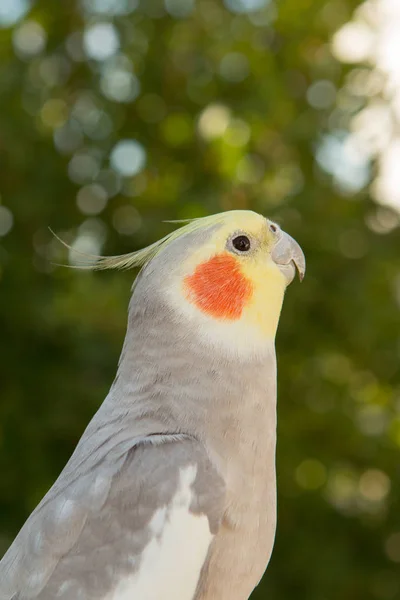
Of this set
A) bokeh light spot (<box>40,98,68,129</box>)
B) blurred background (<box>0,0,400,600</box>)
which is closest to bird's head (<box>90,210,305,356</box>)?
blurred background (<box>0,0,400,600</box>)

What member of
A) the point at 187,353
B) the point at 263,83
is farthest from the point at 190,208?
the point at 187,353

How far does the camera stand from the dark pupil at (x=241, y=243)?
2235 mm

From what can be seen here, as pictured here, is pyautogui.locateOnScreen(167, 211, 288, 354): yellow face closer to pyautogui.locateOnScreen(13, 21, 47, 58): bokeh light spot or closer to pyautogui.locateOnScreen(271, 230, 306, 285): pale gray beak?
pyautogui.locateOnScreen(271, 230, 306, 285): pale gray beak

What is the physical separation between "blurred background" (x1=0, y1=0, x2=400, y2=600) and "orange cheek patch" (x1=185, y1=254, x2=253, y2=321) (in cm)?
186

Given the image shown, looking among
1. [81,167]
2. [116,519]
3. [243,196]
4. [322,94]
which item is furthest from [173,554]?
[322,94]

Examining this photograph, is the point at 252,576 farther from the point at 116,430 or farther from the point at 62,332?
the point at 62,332

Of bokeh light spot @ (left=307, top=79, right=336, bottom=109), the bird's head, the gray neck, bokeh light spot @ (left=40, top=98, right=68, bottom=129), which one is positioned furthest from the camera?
bokeh light spot @ (left=40, top=98, right=68, bottom=129)

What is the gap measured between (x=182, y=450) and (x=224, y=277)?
0.51m

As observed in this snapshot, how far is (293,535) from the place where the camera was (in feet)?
14.7

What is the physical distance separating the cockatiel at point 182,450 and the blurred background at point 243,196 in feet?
6.06

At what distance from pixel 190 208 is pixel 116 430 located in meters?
1.98

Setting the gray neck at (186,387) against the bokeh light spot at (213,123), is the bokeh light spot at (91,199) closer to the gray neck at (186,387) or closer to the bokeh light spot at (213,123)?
the bokeh light spot at (213,123)

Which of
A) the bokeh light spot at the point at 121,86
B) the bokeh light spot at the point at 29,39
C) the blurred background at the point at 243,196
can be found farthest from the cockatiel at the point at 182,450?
the bokeh light spot at the point at 29,39

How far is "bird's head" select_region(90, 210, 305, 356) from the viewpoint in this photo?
2174 millimetres
